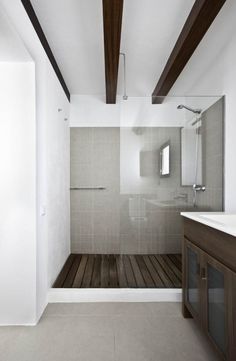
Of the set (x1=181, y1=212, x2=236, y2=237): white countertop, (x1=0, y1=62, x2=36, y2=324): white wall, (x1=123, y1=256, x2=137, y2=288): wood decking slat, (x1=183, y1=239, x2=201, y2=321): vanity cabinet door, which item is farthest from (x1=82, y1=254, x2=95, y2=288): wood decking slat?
(x1=181, y1=212, x2=236, y2=237): white countertop

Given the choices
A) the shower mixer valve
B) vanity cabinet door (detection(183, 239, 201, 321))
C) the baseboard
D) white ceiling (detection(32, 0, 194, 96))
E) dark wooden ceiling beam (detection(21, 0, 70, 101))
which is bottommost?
the baseboard

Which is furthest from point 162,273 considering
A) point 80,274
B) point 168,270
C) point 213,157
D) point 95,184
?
point 95,184

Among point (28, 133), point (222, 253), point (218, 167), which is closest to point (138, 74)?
point (218, 167)

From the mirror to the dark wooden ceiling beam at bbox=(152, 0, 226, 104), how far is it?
0.51m

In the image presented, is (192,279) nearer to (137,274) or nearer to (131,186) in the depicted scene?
(137,274)

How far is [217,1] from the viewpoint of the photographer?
1677 millimetres

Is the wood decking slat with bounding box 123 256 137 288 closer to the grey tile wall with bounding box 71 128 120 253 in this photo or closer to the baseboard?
the baseboard

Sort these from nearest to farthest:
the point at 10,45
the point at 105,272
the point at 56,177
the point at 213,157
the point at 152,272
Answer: the point at 10,45 → the point at 213,157 → the point at 152,272 → the point at 56,177 → the point at 105,272

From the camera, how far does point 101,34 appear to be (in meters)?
2.35

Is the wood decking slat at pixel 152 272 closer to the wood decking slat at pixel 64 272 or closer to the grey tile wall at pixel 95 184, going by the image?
the wood decking slat at pixel 64 272

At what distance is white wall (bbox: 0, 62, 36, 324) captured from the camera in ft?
6.94

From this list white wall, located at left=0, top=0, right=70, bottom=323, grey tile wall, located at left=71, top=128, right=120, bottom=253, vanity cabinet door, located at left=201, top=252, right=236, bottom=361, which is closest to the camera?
vanity cabinet door, located at left=201, top=252, right=236, bottom=361

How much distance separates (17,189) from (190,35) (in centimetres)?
190

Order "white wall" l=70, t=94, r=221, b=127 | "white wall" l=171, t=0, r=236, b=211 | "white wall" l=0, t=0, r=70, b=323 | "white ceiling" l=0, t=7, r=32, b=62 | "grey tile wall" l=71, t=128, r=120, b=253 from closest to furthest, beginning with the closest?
1. "white ceiling" l=0, t=7, r=32, b=62
2. "white wall" l=0, t=0, r=70, b=323
3. "white wall" l=171, t=0, r=236, b=211
4. "white wall" l=70, t=94, r=221, b=127
5. "grey tile wall" l=71, t=128, r=120, b=253
